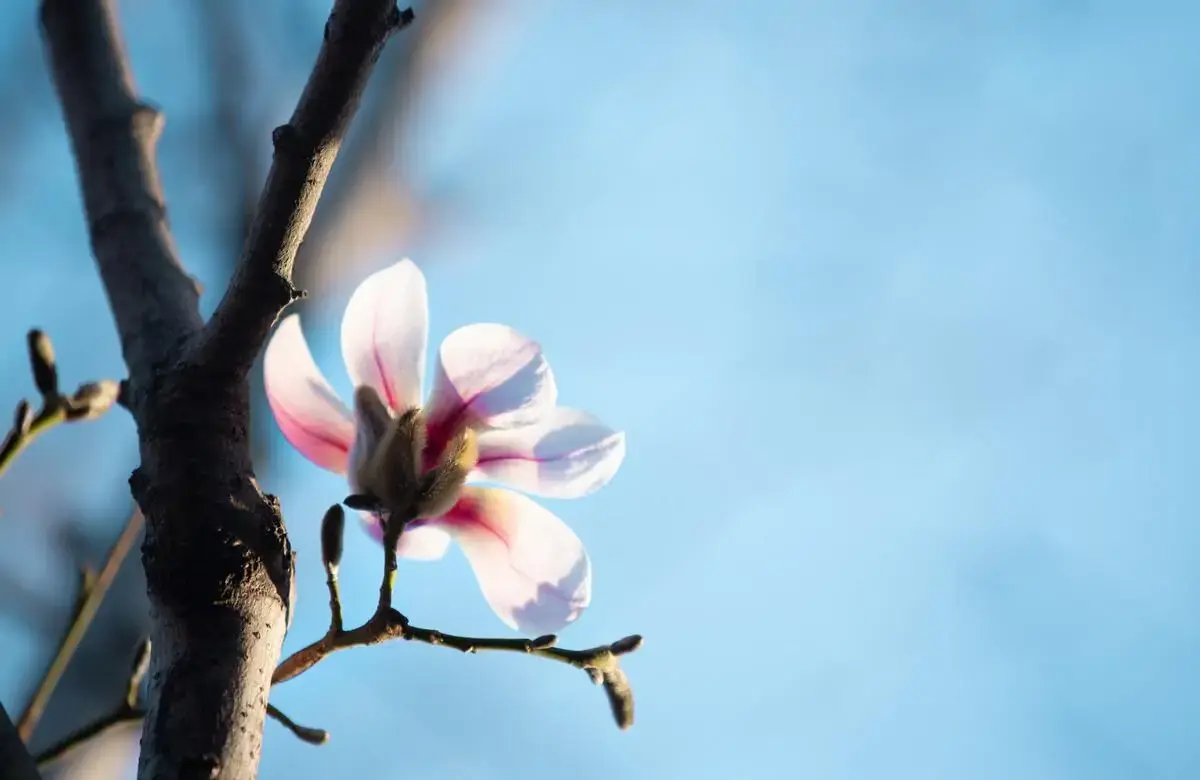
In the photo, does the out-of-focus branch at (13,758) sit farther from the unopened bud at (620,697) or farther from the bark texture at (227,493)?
the unopened bud at (620,697)

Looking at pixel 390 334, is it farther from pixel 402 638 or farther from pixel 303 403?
pixel 402 638

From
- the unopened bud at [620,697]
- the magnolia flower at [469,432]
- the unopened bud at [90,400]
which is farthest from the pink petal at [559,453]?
the unopened bud at [90,400]

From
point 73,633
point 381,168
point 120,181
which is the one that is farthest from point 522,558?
point 381,168

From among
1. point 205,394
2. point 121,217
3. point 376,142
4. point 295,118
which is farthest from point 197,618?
point 376,142

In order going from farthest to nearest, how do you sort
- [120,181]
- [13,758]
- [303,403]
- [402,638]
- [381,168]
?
[381,168]
[120,181]
[303,403]
[402,638]
[13,758]

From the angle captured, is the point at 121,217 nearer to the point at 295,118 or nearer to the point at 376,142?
the point at 295,118

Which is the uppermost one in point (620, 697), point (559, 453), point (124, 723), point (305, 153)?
point (305, 153)
